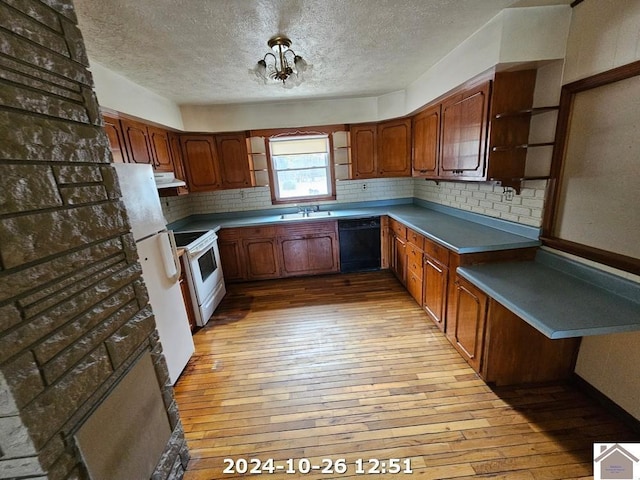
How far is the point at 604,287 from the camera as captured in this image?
1560 millimetres

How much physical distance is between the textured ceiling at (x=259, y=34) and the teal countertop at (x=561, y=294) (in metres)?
1.70

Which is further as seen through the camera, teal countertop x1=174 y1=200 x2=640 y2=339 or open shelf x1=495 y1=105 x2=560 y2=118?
open shelf x1=495 y1=105 x2=560 y2=118

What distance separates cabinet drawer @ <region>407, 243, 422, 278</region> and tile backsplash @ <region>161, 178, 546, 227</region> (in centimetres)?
72

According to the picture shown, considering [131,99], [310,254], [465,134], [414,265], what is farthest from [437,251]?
[131,99]

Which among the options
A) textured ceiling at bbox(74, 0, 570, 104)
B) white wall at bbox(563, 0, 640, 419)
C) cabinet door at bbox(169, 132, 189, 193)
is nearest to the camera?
white wall at bbox(563, 0, 640, 419)

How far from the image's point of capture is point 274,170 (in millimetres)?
4051

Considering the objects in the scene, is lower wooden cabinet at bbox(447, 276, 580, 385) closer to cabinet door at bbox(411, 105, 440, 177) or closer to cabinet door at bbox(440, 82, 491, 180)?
cabinet door at bbox(440, 82, 491, 180)

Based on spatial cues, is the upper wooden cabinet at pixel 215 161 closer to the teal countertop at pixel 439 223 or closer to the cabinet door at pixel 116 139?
the teal countertop at pixel 439 223

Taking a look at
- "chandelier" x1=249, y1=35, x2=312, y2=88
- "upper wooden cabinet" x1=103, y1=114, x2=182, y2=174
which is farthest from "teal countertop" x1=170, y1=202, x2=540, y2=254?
"chandelier" x1=249, y1=35, x2=312, y2=88

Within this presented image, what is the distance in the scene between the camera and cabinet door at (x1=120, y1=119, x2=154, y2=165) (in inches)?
98.2

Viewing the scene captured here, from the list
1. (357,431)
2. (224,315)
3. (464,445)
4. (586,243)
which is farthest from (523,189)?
(224,315)

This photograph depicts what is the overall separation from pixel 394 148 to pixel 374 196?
33.3 inches

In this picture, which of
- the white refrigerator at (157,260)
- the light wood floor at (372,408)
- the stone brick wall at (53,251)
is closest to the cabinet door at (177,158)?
the white refrigerator at (157,260)

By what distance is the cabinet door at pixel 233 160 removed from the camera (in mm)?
3611
